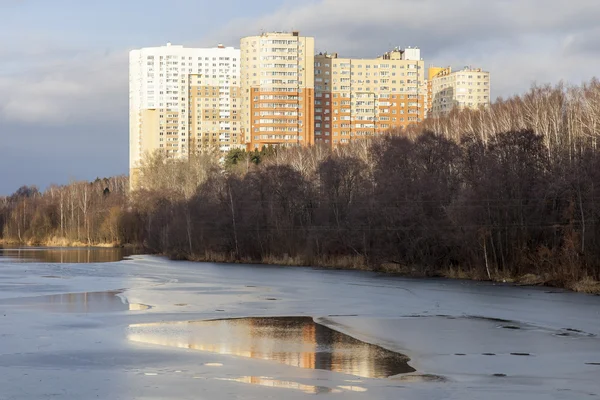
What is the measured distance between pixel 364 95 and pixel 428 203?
83524mm

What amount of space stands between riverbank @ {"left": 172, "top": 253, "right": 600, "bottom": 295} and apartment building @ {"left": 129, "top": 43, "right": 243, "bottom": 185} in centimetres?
6508

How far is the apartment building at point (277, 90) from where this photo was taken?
12150 cm

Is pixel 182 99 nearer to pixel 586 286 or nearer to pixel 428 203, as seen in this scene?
pixel 428 203

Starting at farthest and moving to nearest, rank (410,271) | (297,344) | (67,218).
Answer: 1. (67,218)
2. (410,271)
3. (297,344)

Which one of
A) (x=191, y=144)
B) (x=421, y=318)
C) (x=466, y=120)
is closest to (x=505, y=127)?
(x=466, y=120)

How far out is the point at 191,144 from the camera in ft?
450

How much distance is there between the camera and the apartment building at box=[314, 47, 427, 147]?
428 feet

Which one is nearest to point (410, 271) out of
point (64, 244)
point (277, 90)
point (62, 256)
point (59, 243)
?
point (62, 256)

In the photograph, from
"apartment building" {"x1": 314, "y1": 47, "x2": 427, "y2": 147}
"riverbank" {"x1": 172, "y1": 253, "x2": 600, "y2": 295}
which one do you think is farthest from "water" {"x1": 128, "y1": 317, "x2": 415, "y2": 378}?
"apartment building" {"x1": 314, "y1": 47, "x2": 427, "y2": 147}

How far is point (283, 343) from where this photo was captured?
62.5 ft

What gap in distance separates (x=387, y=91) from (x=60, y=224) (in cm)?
5768

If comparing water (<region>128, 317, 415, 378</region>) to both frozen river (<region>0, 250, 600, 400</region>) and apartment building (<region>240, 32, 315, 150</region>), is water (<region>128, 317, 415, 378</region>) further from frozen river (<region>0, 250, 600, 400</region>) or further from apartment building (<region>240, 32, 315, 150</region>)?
apartment building (<region>240, 32, 315, 150</region>)

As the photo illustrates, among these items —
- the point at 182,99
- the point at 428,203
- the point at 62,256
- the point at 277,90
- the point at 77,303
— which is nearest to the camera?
the point at 77,303

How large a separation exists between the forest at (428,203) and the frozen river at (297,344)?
316 inches
